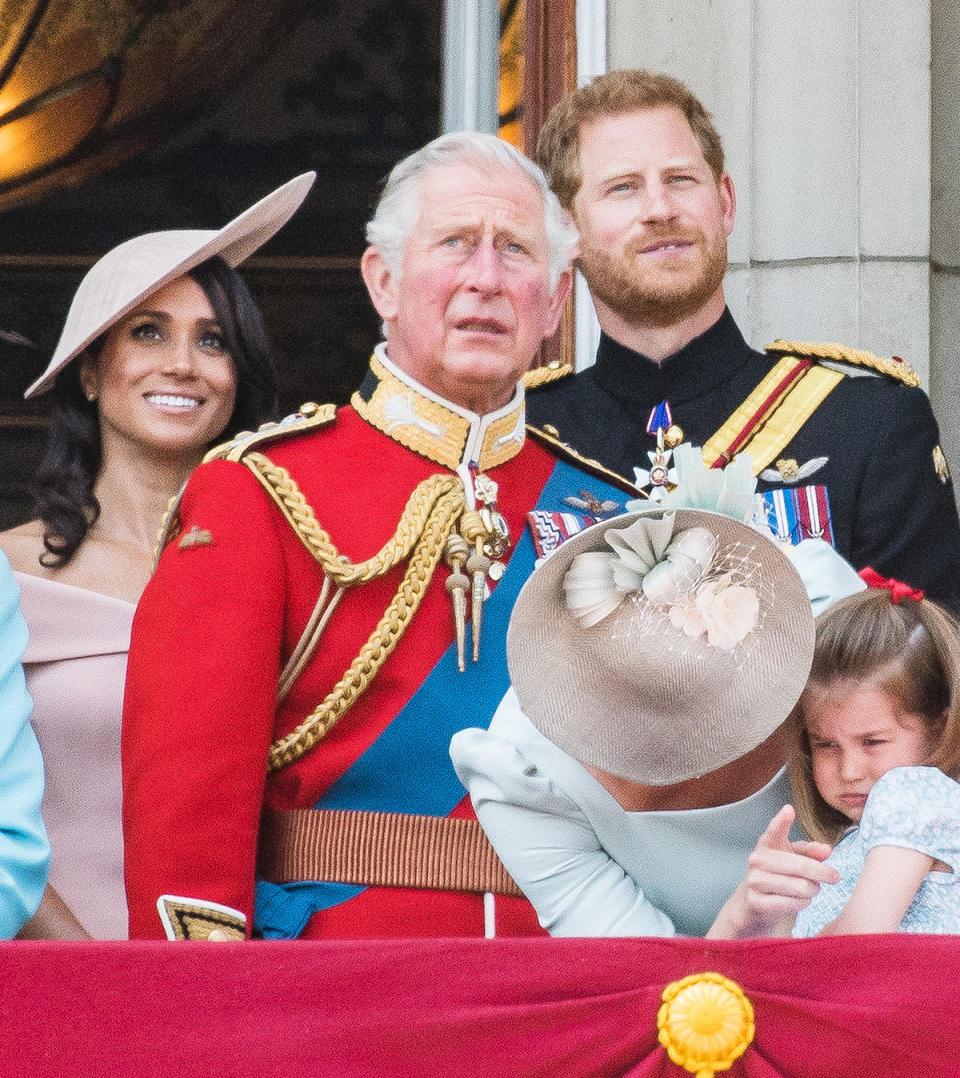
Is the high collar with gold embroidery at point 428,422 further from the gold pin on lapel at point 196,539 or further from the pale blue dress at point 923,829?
the pale blue dress at point 923,829

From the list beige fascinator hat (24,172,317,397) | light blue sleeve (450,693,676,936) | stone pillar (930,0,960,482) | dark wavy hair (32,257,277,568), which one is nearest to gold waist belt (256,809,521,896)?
light blue sleeve (450,693,676,936)

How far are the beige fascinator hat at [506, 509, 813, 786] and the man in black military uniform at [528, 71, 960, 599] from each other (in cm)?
85

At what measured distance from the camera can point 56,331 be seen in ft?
15.8

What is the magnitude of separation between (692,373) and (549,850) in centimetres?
111

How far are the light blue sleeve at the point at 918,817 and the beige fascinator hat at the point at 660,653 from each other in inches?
5.1

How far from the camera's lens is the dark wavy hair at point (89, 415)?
300cm

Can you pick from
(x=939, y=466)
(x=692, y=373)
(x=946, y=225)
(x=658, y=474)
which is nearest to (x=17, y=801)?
(x=658, y=474)

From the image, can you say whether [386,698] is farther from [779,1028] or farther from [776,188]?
[776,188]

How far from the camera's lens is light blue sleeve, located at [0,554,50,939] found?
1953 millimetres

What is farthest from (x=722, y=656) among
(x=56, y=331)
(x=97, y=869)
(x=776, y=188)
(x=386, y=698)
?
(x=56, y=331)

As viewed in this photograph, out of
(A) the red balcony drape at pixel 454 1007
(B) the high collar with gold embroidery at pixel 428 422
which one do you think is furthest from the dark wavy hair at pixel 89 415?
(A) the red balcony drape at pixel 454 1007

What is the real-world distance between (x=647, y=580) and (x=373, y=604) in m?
0.53

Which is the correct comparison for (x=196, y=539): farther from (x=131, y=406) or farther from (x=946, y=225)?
(x=946, y=225)

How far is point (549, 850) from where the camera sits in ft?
6.86
